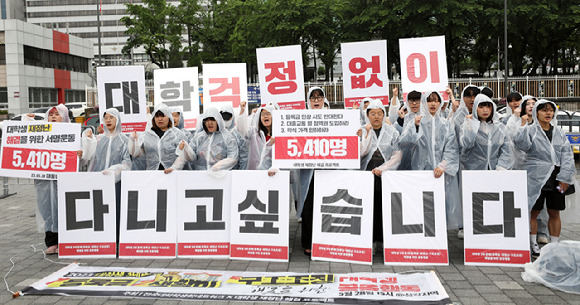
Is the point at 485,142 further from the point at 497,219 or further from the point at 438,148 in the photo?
the point at 497,219

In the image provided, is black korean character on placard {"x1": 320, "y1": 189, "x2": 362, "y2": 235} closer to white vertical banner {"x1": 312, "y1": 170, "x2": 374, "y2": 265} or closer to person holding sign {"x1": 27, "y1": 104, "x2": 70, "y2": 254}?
white vertical banner {"x1": 312, "y1": 170, "x2": 374, "y2": 265}

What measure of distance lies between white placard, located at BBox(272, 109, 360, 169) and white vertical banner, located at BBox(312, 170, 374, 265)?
15 centimetres

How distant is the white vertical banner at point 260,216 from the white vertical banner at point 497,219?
2006mm

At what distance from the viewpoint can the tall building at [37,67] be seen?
42.3m

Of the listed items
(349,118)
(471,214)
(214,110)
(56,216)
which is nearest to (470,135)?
(471,214)

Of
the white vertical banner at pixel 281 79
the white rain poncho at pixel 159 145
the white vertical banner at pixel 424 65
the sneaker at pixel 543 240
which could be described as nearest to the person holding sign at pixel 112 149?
the white rain poncho at pixel 159 145

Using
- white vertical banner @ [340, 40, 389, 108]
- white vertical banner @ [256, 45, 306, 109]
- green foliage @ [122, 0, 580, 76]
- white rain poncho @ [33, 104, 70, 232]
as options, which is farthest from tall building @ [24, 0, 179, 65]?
white rain poncho @ [33, 104, 70, 232]

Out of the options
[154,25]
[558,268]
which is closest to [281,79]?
[558,268]

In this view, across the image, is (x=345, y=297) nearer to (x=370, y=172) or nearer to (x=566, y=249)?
(x=370, y=172)

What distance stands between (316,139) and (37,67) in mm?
45169

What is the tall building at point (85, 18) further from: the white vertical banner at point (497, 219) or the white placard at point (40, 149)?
the white vertical banner at point (497, 219)

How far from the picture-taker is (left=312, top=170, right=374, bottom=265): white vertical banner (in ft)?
19.3

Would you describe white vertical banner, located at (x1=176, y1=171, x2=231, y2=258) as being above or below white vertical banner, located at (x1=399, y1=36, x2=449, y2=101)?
below

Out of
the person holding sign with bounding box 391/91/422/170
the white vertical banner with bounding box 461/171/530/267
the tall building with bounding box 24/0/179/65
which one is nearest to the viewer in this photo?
the white vertical banner with bounding box 461/171/530/267
